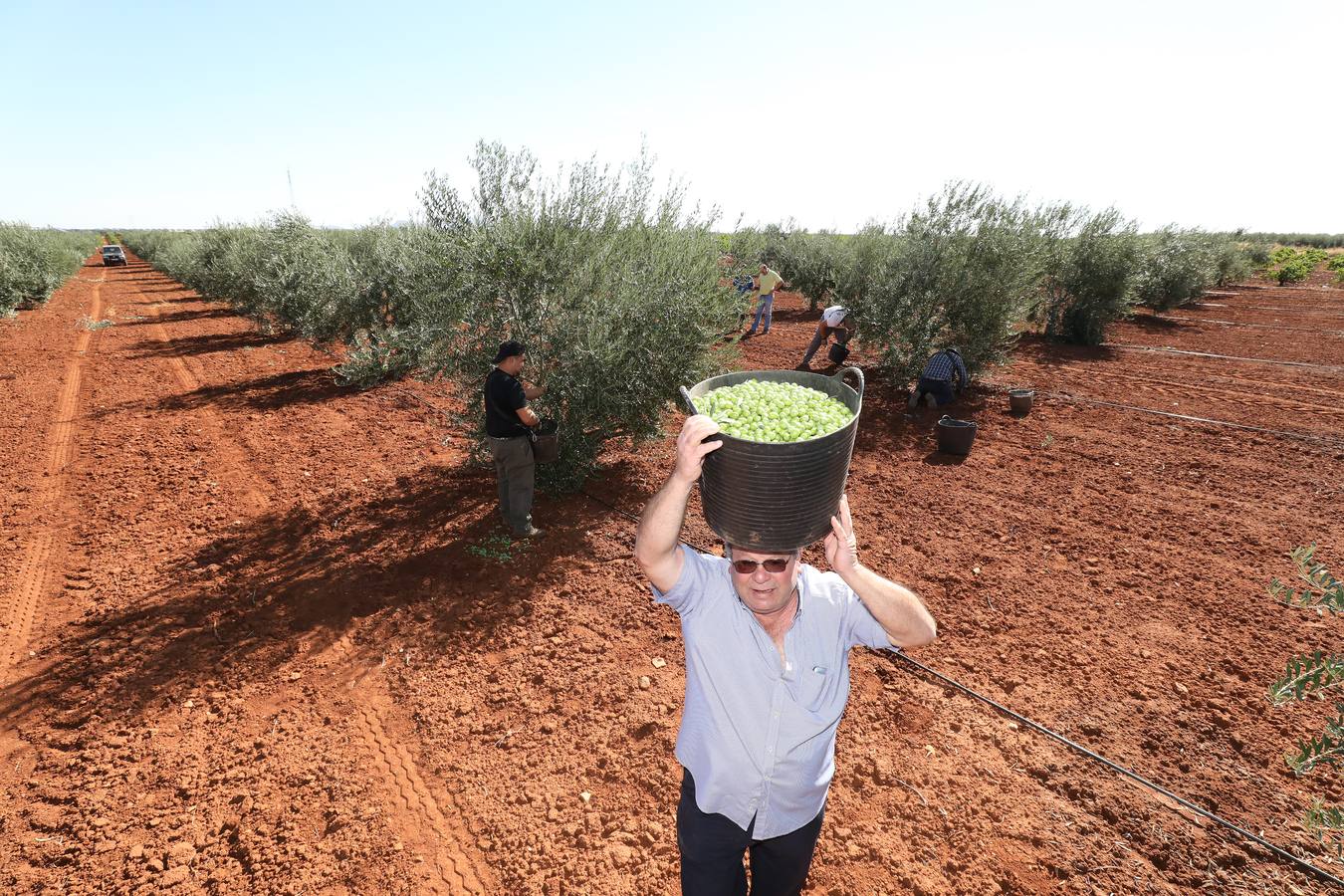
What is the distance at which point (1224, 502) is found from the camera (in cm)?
731

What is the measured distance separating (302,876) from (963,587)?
556 cm

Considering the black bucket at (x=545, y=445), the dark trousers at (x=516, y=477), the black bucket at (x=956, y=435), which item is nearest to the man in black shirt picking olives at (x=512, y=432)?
the dark trousers at (x=516, y=477)

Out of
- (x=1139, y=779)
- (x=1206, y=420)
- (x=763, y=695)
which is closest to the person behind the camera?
(x=763, y=695)

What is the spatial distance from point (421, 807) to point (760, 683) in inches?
106

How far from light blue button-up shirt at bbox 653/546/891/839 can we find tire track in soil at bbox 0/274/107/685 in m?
5.72

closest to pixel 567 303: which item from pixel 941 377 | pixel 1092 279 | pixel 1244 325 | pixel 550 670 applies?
pixel 550 670

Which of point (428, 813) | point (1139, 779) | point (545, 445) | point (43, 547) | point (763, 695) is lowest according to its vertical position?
point (428, 813)

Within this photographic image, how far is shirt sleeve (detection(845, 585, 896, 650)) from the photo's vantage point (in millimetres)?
2109

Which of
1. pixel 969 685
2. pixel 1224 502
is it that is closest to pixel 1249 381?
pixel 1224 502

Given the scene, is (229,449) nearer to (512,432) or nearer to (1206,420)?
(512,432)

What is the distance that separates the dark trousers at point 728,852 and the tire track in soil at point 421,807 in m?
1.59

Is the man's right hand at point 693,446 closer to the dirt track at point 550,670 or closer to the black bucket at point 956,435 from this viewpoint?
the dirt track at point 550,670

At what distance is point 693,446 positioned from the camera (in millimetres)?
1856

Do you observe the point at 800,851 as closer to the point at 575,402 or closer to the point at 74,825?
the point at 74,825
